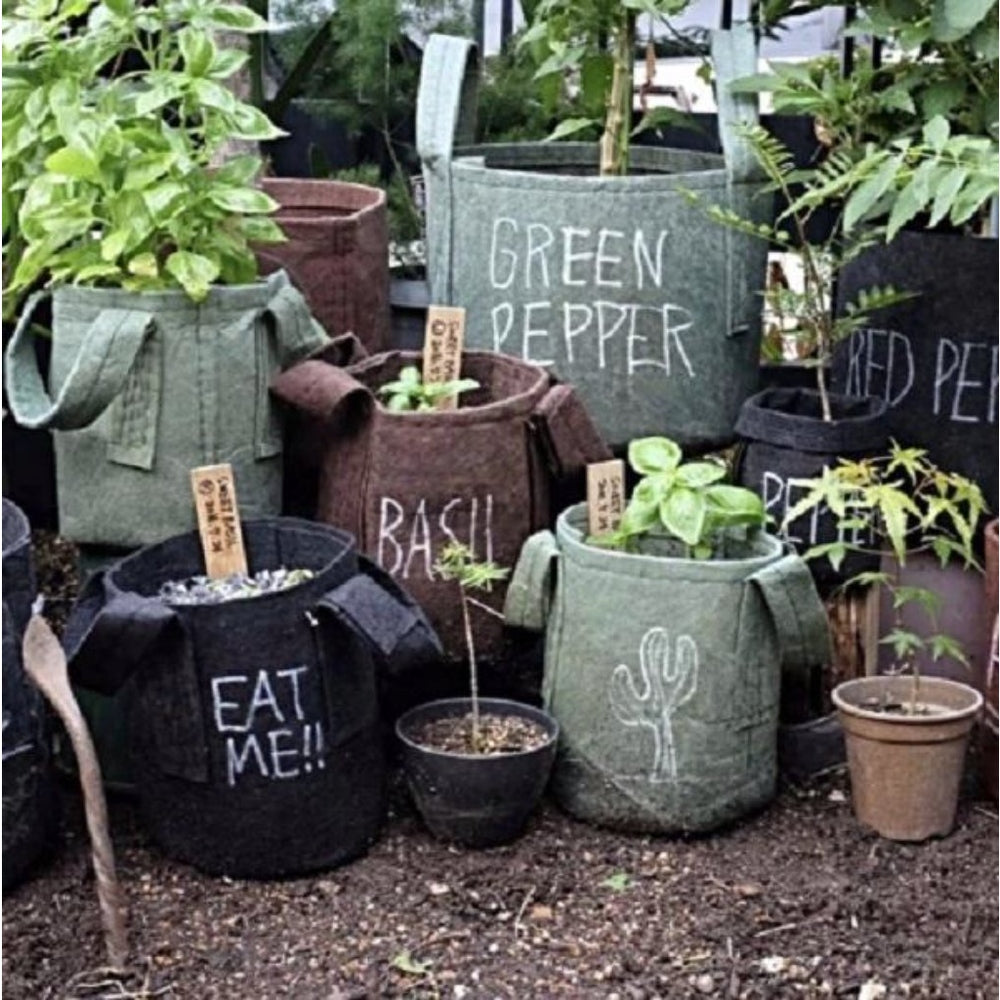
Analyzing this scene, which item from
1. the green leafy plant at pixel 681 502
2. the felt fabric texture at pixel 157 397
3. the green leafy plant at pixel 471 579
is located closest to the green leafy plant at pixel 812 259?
the green leafy plant at pixel 681 502

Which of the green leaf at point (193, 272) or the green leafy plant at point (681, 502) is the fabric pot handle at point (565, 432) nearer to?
the green leafy plant at point (681, 502)

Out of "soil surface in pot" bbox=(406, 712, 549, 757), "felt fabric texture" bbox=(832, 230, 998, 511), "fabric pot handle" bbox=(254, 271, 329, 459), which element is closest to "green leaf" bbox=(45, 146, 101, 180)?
"fabric pot handle" bbox=(254, 271, 329, 459)

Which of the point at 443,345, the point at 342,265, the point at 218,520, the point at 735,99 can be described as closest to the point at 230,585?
the point at 218,520

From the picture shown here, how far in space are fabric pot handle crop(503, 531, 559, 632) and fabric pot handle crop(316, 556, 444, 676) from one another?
0.71ft

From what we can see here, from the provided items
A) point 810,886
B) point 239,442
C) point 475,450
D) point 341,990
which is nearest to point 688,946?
point 810,886

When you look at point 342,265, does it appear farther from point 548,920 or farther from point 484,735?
point 548,920

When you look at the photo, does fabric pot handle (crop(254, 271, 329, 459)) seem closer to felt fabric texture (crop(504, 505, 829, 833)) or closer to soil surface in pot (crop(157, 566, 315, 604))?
soil surface in pot (crop(157, 566, 315, 604))

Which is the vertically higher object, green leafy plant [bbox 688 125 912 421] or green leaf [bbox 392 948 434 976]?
green leafy plant [bbox 688 125 912 421]

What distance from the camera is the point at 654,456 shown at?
7.59ft

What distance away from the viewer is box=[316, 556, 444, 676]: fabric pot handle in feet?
6.94

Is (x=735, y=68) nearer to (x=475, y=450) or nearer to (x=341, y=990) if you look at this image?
(x=475, y=450)

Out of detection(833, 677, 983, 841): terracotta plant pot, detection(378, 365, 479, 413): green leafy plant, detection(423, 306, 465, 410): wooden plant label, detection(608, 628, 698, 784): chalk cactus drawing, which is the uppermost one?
detection(423, 306, 465, 410): wooden plant label

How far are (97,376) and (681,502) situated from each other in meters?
0.76

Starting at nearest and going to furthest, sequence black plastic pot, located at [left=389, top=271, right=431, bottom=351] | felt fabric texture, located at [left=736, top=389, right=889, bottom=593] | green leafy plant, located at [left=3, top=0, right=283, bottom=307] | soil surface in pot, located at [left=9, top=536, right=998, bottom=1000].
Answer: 1. soil surface in pot, located at [left=9, top=536, right=998, bottom=1000]
2. green leafy plant, located at [left=3, top=0, right=283, bottom=307]
3. felt fabric texture, located at [left=736, top=389, right=889, bottom=593]
4. black plastic pot, located at [left=389, top=271, right=431, bottom=351]
